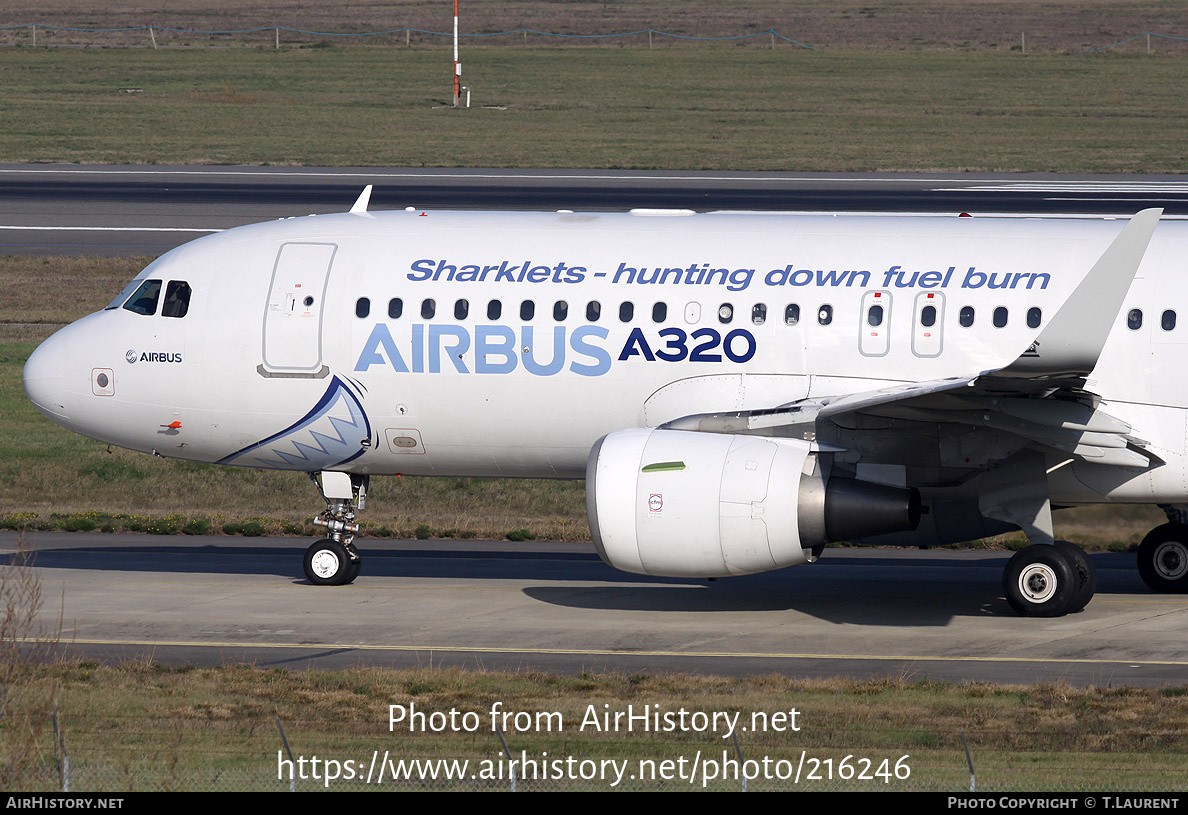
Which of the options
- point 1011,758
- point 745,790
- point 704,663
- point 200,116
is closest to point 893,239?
point 704,663

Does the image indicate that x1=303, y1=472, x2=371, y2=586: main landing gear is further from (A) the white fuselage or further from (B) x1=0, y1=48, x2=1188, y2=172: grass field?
(B) x1=0, y1=48, x2=1188, y2=172: grass field

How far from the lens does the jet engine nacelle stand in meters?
19.3

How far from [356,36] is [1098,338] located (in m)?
102

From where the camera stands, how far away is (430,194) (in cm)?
5534

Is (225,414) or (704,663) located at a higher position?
(225,414)

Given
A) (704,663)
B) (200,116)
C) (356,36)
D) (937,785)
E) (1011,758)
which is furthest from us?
(356,36)

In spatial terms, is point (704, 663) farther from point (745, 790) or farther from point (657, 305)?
point (745, 790)

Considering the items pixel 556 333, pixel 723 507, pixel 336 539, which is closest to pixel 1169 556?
pixel 723 507

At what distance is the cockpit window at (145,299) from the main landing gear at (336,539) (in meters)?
3.41

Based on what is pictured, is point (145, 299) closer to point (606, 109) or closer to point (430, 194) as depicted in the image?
point (430, 194)

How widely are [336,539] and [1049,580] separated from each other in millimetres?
10093

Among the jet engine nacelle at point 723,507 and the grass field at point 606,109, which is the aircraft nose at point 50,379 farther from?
the grass field at point 606,109

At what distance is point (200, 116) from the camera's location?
259 feet

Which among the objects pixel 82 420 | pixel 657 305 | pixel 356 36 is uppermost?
pixel 356 36
